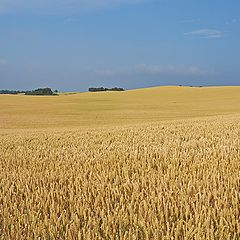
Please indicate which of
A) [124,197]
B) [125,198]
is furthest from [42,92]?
[125,198]

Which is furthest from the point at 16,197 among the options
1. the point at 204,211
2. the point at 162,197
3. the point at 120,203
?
the point at 204,211

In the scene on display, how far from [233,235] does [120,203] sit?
1288mm

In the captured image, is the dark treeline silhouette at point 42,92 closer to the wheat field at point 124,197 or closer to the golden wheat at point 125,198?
the wheat field at point 124,197

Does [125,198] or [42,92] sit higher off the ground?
[42,92]

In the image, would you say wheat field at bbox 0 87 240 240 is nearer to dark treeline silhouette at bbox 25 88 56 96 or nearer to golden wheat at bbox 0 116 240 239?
golden wheat at bbox 0 116 240 239

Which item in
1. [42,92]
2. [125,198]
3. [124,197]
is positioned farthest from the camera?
[42,92]

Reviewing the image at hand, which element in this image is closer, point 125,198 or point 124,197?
point 125,198

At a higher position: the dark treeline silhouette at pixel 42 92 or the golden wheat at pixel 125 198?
the dark treeline silhouette at pixel 42 92

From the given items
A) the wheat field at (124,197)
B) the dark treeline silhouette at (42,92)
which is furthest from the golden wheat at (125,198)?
the dark treeline silhouette at (42,92)

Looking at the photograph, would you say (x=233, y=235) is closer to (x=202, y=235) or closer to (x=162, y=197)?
(x=202, y=235)

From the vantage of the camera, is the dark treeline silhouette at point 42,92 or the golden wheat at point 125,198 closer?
the golden wheat at point 125,198

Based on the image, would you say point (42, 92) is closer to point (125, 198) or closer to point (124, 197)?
point (124, 197)

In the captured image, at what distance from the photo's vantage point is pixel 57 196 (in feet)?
14.8

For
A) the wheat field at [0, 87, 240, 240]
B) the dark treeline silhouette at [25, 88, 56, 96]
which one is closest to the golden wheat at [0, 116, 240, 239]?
the wheat field at [0, 87, 240, 240]
